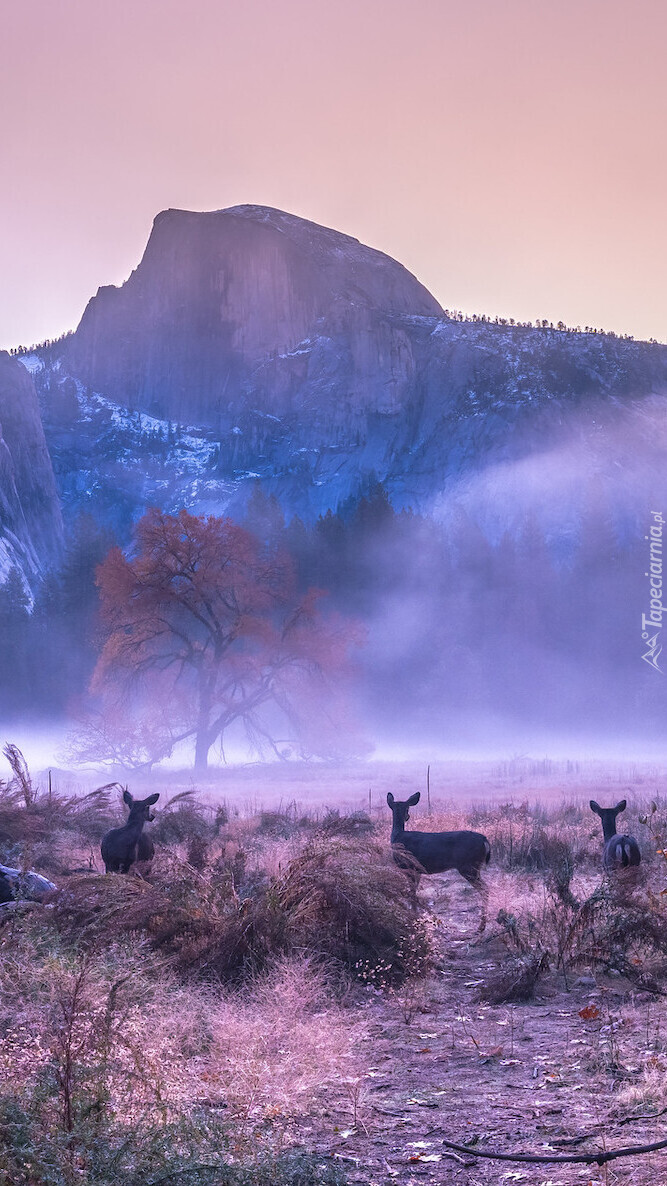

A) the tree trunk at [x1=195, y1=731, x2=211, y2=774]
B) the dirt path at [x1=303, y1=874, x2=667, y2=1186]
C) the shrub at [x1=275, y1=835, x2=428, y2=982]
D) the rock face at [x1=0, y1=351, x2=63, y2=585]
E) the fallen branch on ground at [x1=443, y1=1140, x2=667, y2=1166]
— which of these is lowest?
the dirt path at [x1=303, y1=874, x2=667, y2=1186]

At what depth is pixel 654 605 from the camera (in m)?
85.6

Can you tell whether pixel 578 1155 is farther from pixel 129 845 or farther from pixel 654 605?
pixel 654 605

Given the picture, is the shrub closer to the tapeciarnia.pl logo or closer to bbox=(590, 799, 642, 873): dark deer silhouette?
bbox=(590, 799, 642, 873): dark deer silhouette

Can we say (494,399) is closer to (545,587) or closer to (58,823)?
(545,587)


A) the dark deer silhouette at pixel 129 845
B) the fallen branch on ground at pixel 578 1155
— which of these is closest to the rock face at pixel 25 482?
the dark deer silhouette at pixel 129 845

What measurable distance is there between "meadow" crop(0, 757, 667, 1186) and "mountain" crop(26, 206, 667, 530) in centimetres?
9878

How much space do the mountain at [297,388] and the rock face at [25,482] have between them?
78.0 feet

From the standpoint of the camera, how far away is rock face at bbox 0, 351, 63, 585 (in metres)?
91.2

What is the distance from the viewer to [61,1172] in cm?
527

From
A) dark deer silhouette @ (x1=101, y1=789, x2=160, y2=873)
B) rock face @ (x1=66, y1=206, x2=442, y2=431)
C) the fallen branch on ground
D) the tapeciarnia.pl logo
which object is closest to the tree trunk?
dark deer silhouette @ (x1=101, y1=789, x2=160, y2=873)

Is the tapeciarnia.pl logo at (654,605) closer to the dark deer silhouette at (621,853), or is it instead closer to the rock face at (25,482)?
the rock face at (25,482)

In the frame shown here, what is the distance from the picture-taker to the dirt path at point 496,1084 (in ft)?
20.3

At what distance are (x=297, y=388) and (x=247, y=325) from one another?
19.7m

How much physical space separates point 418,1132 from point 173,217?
17115 cm
